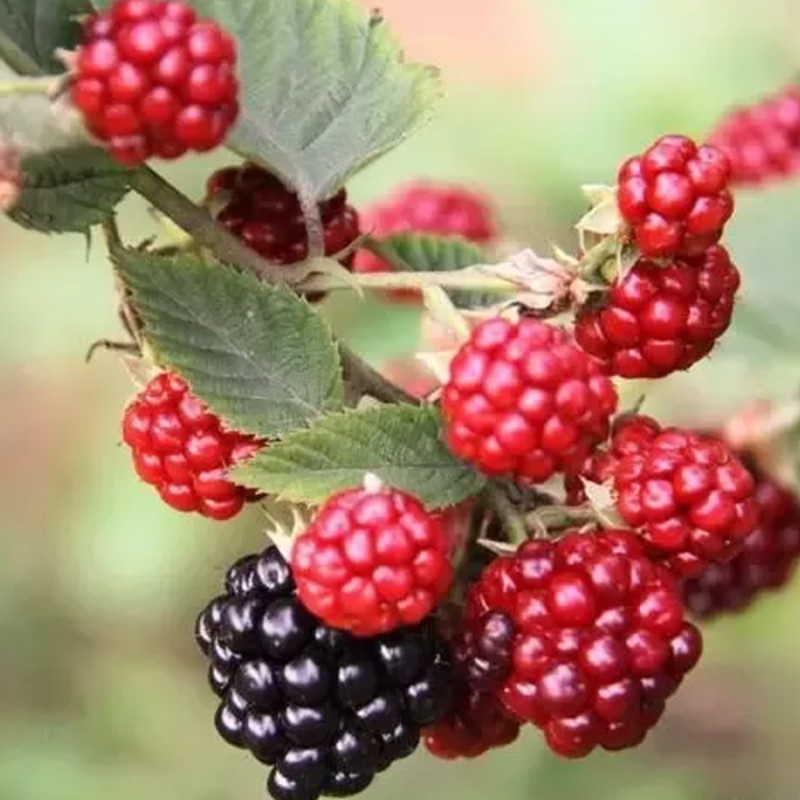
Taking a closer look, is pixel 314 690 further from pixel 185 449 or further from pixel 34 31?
pixel 34 31

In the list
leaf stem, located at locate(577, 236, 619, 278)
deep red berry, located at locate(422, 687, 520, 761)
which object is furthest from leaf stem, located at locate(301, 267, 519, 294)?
deep red berry, located at locate(422, 687, 520, 761)

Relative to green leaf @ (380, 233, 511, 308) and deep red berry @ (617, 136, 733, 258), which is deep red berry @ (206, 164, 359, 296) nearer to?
green leaf @ (380, 233, 511, 308)

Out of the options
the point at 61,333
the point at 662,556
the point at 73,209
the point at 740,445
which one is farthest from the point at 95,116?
the point at 61,333

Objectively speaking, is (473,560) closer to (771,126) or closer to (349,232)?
(349,232)

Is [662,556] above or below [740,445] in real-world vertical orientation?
above

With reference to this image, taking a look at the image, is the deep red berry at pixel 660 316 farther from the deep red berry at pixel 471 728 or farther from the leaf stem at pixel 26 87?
the leaf stem at pixel 26 87
